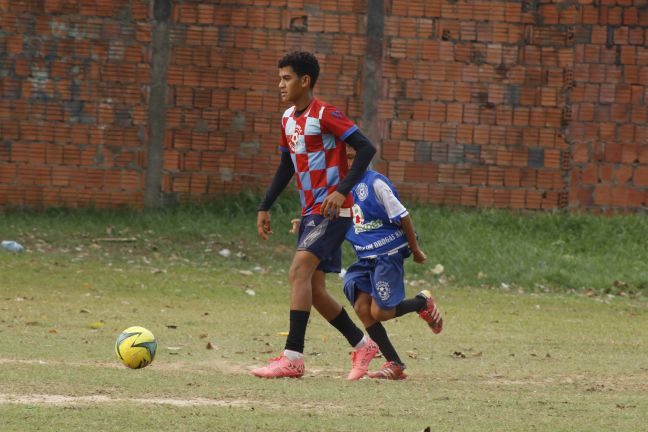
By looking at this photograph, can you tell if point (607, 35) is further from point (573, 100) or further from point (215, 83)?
point (215, 83)

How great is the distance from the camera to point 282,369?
7.36m

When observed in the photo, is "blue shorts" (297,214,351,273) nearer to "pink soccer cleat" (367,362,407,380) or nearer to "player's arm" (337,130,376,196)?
"player's arm" (337,130,376,196)

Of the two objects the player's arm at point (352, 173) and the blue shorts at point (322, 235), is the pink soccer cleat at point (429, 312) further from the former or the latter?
the player's arm at point (352, 173)

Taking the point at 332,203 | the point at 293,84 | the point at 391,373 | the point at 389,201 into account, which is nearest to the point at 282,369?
the point at 391,373

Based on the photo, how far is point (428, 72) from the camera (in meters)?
15.3

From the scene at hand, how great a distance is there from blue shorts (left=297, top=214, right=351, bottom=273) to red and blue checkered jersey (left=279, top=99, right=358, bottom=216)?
0.07 m

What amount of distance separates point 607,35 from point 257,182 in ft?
15.0

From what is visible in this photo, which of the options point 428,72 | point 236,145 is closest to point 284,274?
point 236,145

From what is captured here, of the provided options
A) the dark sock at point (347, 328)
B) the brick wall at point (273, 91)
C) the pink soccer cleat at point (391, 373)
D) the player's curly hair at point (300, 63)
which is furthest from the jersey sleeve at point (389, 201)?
the brick wall at point (273, 91)

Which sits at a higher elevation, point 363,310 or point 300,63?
point 300,63

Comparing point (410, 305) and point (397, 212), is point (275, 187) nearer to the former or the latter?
point (397, 212)

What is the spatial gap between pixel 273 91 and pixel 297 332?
824 cm

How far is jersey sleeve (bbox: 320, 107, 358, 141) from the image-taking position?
7418 mm

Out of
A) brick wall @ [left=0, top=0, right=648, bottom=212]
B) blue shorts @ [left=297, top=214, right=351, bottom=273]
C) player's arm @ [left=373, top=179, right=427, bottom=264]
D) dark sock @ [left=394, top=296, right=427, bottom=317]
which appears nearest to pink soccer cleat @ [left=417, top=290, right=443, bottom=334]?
dark sock @ [left=394, top=296, right=427, bottom=317]
